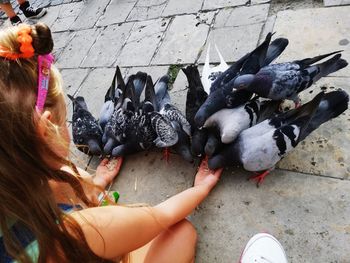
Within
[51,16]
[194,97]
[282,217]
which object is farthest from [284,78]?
[51,16]

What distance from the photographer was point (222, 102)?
270 centimetres

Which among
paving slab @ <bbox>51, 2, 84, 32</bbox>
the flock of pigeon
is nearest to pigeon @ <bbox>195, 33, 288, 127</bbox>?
the flock of pigeon

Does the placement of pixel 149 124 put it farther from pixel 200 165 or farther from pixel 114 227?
pixel 114 227

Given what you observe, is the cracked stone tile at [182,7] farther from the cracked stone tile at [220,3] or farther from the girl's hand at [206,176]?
the girl's hand at [206,176]

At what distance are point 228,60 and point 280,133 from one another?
4.40 feet

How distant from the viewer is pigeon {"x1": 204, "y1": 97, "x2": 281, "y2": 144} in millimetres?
2535

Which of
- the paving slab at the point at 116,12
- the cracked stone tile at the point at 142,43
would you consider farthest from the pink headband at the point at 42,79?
the paving slab at the point at 116,12

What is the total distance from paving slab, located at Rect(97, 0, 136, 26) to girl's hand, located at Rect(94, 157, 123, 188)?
7.73 ft

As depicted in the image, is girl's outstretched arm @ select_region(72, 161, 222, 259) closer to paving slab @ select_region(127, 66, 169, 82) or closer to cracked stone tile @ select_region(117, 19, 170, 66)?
paving slab @ select_region(127, 66, 169, 82)

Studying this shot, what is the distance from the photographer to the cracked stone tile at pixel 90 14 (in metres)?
5.05

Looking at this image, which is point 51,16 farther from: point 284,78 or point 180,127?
point 284,78

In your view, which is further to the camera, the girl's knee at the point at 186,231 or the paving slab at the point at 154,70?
the paving slab at the point at 154,70

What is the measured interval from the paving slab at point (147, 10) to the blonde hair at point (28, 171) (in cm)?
325

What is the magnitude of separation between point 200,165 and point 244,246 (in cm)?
70
